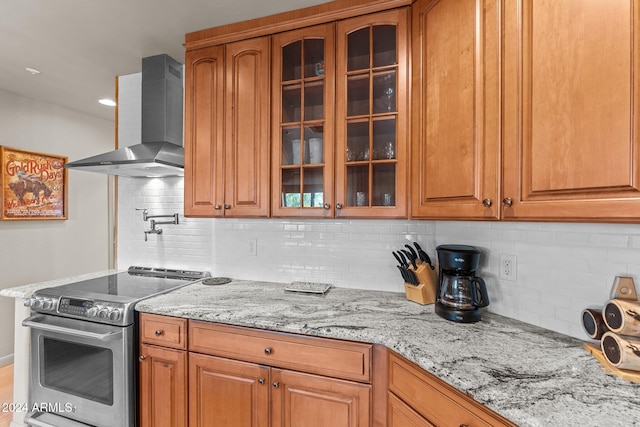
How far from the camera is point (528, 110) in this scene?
1.02 metres

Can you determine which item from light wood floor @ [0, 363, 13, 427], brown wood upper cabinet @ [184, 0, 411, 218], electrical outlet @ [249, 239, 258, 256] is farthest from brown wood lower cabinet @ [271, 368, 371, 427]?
light wood floor @ [0, 363, 13, 427]

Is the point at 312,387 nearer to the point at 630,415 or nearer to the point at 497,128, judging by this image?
the point at 630,415

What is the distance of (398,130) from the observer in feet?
5.13

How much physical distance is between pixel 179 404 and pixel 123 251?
1486 mm

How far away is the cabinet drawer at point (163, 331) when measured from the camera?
1.56 meters

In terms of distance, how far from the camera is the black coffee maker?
1342mm

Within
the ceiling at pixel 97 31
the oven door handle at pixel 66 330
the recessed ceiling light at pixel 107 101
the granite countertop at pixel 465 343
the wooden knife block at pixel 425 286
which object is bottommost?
A: the oven door handle at pixel 66 330

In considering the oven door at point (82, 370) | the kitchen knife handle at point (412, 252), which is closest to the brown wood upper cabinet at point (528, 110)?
the kitchen knife handle at point (412, 252)

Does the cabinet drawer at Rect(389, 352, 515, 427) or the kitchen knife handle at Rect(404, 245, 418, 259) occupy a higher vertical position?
the kitchen knife handle at Rect(404, 245, 418, 259)

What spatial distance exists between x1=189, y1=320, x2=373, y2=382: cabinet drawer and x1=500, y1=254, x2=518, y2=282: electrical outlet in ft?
2.43

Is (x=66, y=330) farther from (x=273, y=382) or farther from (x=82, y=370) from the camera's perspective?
(x=273, y=382)

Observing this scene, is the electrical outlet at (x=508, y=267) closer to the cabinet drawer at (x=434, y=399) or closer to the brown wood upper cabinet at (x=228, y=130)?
the cabinet drawer at (x=434, y=399)

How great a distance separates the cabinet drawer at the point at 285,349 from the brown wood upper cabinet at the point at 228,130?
0.67m

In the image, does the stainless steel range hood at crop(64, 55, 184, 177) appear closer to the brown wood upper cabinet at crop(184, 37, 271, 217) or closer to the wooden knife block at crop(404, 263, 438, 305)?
the brown wood upper cabinet at crop(184, 37, 271, 217)
